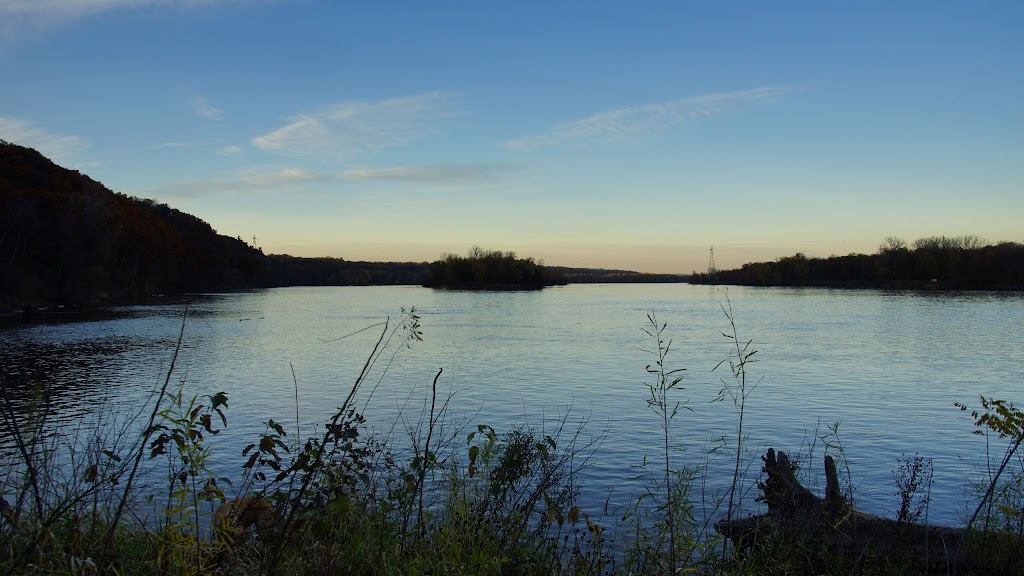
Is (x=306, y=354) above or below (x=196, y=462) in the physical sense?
below

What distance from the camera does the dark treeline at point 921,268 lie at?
392 ft

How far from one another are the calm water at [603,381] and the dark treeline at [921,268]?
8880 cm

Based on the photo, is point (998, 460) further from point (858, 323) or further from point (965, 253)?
point (965, 253)

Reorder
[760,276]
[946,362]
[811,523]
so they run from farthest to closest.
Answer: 1. [760,276]
2. [946,362]
3. [811,523]

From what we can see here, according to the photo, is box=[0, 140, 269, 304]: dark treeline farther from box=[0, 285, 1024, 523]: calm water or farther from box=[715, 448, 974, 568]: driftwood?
box=[715, 448, 974, 568]: driftwood

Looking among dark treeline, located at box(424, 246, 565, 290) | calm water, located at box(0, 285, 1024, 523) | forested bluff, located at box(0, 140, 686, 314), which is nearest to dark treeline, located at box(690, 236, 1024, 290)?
dark treeline, located at box(424, 246, 565, 290)

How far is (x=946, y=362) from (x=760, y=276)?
166 metres

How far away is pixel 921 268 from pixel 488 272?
8785 cm

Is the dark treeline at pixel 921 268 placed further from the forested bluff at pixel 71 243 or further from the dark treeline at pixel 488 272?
the forested bluff at pixel 71 243

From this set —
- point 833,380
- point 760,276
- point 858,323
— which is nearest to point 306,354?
point 833,380

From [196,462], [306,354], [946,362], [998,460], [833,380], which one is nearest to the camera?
[196,462]

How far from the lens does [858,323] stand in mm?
50375

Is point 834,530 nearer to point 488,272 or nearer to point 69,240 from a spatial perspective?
point 69,240

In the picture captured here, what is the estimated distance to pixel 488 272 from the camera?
16188cm
